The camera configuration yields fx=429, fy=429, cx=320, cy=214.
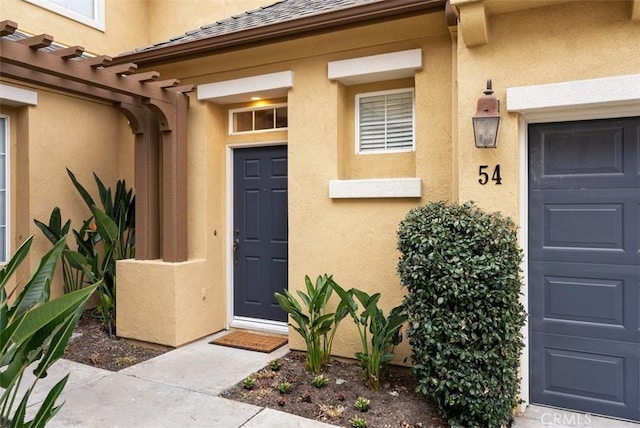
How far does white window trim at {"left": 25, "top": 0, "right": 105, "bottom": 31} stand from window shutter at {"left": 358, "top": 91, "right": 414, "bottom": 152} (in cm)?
505

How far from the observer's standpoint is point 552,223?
150 inches

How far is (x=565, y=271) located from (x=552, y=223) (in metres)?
0.43

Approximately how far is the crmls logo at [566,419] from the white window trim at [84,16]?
828cm

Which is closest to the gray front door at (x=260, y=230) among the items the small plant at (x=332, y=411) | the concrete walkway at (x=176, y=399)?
the concrete walkway at (x=176, y=399)

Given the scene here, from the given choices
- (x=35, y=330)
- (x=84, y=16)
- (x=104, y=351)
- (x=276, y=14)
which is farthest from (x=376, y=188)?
(x=84, y=16)

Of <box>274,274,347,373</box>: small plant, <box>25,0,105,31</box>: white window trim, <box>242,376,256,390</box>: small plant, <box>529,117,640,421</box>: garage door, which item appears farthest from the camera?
<box>25,0,105,31</box>: white window trim

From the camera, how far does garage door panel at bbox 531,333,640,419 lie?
11.8ft

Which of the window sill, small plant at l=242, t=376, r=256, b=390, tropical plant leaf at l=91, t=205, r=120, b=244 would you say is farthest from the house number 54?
tropical plant leaf at l=91, t=205, r=120, b=244

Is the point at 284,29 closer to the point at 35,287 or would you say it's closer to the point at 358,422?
the point at 35,287

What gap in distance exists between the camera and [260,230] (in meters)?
5.90

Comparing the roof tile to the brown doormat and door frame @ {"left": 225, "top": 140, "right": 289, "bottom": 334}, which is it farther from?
the brown doormat

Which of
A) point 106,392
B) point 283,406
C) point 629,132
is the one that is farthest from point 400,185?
point 106,392

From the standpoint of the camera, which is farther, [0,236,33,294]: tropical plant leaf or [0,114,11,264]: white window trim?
[0,114,11,264]: white window trim

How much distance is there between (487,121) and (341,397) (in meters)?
2.79
